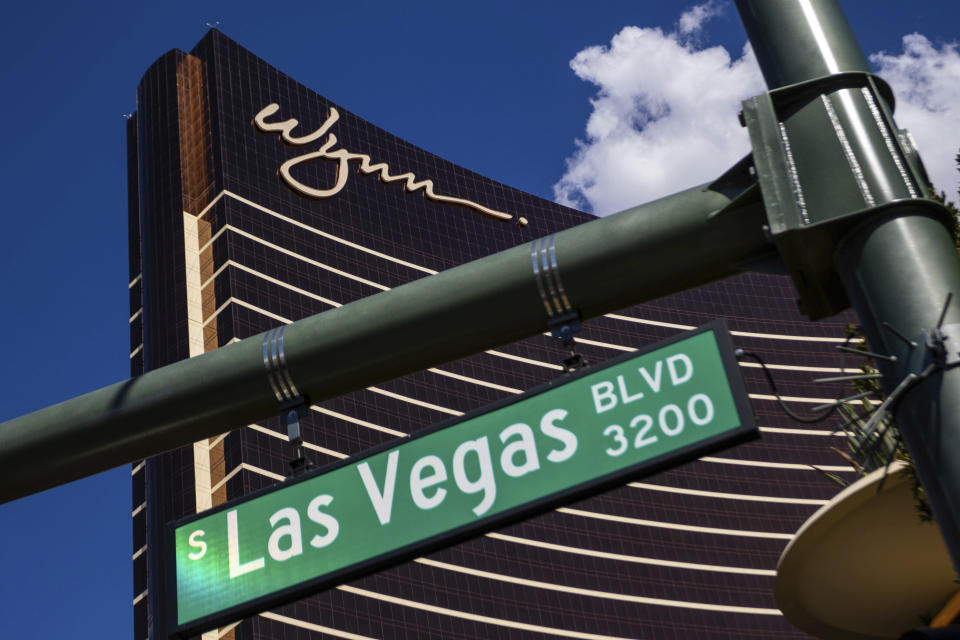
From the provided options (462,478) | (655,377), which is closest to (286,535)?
(462,478)

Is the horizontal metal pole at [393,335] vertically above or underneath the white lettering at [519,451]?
above

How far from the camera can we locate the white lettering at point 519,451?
461 centimetres

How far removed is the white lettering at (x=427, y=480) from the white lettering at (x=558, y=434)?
421 millimetres

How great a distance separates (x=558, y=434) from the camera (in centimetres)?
463

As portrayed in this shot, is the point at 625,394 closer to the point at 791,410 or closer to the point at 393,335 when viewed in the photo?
the point at 791,410

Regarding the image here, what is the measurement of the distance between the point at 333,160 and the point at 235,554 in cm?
9529

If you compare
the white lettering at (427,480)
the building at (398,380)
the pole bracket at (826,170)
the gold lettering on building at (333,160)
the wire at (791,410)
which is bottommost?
the wire at (791,410)

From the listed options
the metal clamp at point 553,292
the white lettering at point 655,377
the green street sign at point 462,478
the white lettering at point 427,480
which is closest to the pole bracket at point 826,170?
the green street sign at point 462,478

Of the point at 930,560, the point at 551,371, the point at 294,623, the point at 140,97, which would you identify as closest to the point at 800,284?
the point at 930,560

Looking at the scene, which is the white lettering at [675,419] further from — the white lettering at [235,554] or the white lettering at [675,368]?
the white lettering at [235,554]

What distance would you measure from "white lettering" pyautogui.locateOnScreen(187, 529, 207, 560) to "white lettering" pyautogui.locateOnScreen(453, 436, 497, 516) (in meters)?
1.10

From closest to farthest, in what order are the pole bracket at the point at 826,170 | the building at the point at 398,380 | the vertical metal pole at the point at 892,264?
1. the vertical metal pole at the point at 892,264
2. the pole bracket at the point at 826,170
3. the building at the point at 398,380

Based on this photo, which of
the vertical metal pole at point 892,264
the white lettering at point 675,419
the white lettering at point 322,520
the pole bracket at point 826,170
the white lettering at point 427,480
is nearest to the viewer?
the vertical metal pole at point 892,264

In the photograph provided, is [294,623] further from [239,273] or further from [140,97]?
[140,97]
